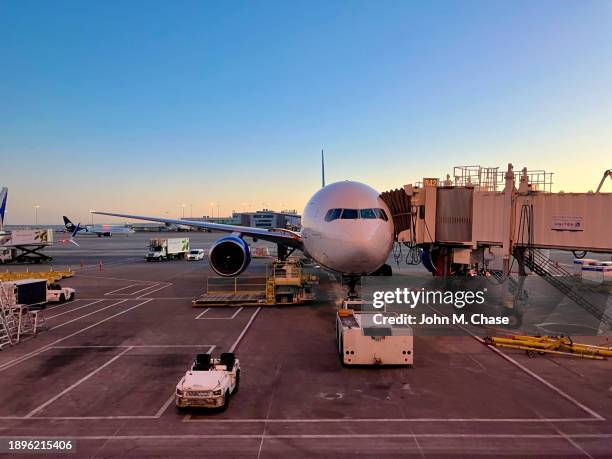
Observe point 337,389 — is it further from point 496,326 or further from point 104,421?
point 496,326

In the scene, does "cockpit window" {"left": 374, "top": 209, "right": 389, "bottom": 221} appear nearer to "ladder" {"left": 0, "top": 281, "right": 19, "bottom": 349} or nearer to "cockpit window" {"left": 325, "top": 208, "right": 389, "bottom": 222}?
"cockpit window" {"left": 325, "top": 208, "right": 389, "bottom": 222}

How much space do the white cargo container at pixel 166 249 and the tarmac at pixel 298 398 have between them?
32529 millimetres

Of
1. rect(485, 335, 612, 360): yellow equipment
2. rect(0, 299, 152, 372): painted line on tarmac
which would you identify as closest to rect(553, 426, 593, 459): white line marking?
rect(485, 335, 612, 360): yellow equipment

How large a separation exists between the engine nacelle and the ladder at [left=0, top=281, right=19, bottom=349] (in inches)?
377

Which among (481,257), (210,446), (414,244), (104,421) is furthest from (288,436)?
(481,257)

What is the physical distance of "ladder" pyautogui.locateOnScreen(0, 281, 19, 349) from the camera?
1591 cm

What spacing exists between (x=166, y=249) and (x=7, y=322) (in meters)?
36.1

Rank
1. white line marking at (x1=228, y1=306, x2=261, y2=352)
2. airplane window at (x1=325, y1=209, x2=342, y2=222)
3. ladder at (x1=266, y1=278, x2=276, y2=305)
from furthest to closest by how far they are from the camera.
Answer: ladder at (x1=266, y1=278, x2=276, y2=305) → airplane window at (x1=325, y1=209, x2=342, y2=222) → white line marking at (x1=228, y1=306, x2=261, y2=352)

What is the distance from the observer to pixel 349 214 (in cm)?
1705

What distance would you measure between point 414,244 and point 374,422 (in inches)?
466

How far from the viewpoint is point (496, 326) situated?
1875 cm

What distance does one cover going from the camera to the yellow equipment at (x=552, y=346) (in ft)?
46.9

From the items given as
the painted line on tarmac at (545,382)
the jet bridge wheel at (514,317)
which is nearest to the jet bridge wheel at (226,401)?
the painted line on tarmac at (545,382)

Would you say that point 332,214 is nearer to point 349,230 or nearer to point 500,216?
point 349,230
